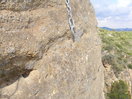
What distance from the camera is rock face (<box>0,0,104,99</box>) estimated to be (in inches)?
205

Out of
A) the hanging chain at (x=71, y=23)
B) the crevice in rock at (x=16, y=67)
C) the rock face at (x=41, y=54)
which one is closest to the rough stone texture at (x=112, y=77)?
the rock face at (x=41, y=54)

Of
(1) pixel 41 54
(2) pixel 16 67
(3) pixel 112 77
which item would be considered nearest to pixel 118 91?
(3) pixel 112 77

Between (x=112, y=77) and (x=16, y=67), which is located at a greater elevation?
(x=16, y=67)

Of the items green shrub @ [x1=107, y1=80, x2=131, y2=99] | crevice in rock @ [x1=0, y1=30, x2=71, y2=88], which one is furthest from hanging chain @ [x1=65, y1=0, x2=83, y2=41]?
green shrub @ [x1=107, y1=80, x2=131, y2=99]

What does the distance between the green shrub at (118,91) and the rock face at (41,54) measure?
38.4 feet

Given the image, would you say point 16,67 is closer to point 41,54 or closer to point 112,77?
point 41,54

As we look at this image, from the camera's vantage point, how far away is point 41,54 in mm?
5820

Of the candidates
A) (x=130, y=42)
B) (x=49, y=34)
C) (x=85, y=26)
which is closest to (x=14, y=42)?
(x=49, y=34)

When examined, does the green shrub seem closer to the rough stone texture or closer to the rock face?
the rough stone texture

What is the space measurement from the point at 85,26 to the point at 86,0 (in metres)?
1.04

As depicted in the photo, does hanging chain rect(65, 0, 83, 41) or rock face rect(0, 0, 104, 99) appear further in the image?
hanging chain rect(65, 0, 83, 41)

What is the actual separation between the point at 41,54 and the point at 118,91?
46.8ft

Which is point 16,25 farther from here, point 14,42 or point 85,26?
point 85,26

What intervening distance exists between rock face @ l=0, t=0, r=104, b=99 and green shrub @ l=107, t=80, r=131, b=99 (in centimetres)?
1170
